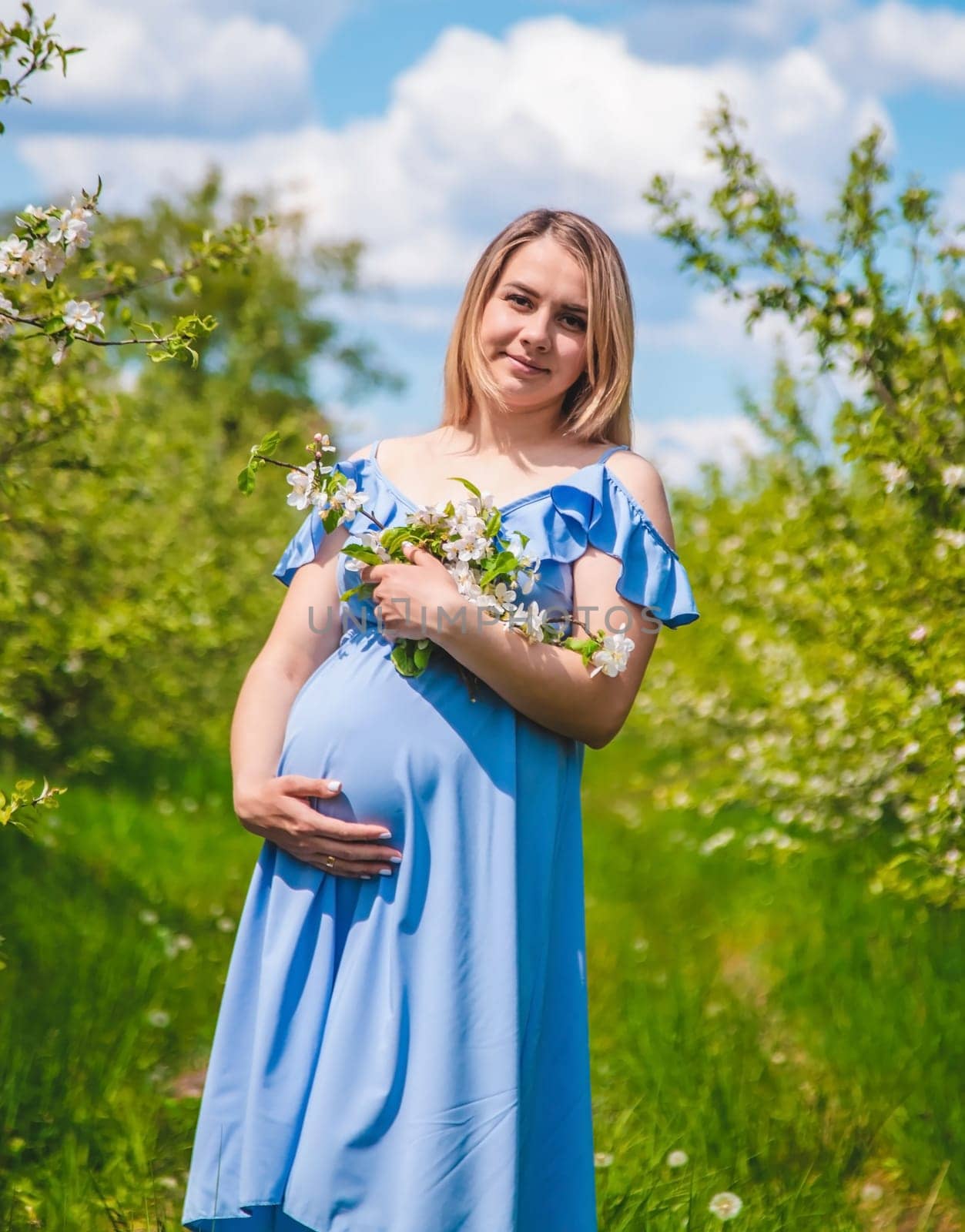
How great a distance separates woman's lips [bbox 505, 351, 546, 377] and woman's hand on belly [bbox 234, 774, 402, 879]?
755mm

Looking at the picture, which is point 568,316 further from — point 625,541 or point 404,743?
point 404,743

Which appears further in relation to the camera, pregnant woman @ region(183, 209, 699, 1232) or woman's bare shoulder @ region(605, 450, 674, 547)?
woman's bare shoulder @ region(605, 450, 674, 547)

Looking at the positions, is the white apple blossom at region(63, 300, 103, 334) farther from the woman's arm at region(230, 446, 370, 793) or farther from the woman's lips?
the woman's lips

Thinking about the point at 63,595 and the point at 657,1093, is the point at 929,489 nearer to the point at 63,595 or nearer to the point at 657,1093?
the point at 657,1093

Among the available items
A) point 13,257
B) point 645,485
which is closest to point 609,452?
point 645,485

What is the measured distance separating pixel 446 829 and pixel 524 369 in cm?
78

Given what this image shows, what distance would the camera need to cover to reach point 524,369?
2.19 metres

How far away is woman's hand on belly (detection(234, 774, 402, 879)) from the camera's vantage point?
198 centimetres

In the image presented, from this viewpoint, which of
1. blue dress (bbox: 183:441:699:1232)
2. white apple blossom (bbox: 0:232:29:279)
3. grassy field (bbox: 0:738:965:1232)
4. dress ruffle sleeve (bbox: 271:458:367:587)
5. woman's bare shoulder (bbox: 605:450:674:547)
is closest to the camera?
blue dress (bbox: 183:441:699:1232)

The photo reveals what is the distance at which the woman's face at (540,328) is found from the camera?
2.18 meters

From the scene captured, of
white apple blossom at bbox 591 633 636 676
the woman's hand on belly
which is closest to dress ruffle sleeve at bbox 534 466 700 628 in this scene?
white apple blossom at bbox 591 633 636 676

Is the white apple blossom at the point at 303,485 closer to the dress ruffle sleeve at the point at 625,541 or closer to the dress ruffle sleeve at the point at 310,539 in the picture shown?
the dress ruffle sleeve at the point at 310,539

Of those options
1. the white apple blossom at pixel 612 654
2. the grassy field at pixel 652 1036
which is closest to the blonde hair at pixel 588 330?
the white apple blossom at pixel 612 654

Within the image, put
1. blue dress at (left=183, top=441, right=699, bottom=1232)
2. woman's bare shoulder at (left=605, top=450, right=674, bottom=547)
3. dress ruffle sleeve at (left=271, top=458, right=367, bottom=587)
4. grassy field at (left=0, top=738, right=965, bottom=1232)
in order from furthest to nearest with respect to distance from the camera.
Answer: grassy field at (left=0, top=738, right=965, bottom=1232)
dress ruffle sleeve at (left=271, top=458, right=367, bottom=587)
woman's bare shoulder at (left=605, top=450, right=674, bottom=547)
blue dress at (left=183, top=441, right=699, bottom=1232)
